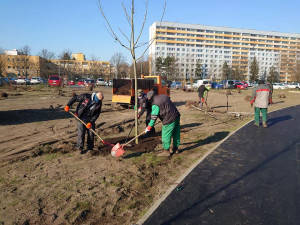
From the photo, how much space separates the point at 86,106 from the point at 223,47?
105m

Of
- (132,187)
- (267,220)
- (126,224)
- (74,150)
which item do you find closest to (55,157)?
(74,150)

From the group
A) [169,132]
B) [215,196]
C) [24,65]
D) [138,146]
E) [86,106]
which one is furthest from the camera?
[24,65]

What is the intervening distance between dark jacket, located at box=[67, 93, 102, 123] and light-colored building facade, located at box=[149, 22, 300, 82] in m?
83.4

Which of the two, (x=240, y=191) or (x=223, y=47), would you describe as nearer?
(x=240, y=191)

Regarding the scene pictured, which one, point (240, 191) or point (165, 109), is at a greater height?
point (165, 109)

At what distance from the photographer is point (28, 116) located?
10.4 metres

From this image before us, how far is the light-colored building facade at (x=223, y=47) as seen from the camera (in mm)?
92750

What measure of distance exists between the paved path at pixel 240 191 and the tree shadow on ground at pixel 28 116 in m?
7.86

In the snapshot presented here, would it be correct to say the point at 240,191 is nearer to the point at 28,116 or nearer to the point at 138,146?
the point at 138,146

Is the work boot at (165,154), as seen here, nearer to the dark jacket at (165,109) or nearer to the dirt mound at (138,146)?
the dirt mound at (138,146)

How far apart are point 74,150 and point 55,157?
599mm

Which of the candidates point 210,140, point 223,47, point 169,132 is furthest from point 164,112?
point 223,47

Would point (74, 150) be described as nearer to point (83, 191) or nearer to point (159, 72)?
point (83, 191)

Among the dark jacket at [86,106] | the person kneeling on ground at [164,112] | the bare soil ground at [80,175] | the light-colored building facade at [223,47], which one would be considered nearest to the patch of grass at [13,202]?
the bare soil ground at [80,175]
